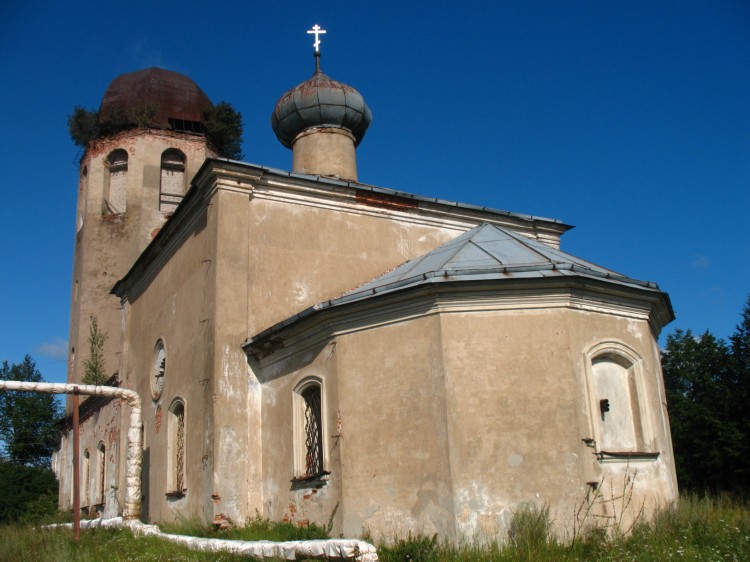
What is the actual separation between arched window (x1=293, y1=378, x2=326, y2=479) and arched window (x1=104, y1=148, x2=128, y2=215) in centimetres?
1899

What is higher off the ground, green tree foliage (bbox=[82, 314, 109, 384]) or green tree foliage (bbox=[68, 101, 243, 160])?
green tree foliage (bbox=[68, 101, 243, 160])

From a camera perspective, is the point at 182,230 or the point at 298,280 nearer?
the point at 298,280

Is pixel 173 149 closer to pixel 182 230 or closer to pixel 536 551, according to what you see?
pixel 182 230

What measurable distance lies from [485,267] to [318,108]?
262 inches

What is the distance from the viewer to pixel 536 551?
714 centimetres

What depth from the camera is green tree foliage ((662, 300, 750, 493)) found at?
19.0m

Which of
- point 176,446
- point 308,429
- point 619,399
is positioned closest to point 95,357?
point 176,446

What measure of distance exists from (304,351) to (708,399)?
A: 14.8 meters

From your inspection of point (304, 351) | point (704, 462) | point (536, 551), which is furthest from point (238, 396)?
point (704, 462)

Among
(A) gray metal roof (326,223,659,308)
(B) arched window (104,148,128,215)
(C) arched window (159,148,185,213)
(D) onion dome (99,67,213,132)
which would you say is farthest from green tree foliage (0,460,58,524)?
(A) gray metal roof (326,223,659,308)

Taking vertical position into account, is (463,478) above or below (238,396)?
below

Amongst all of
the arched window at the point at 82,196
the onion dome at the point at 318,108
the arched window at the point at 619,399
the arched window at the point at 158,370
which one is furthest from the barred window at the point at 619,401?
the arched window at the point at 82,196

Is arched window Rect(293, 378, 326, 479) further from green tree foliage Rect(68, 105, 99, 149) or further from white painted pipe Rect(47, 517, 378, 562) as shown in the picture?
green tree foliage Rect(68, 105, 99, 149)

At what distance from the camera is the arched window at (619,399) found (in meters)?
8.57
